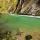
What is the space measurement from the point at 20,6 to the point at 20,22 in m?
0.18

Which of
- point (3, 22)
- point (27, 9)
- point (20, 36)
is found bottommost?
point (20, 36)

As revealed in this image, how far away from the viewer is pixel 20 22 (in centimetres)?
95

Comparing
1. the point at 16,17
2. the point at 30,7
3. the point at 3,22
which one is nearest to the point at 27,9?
the point at 30,7

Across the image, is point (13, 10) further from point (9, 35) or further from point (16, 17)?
point (9, 35)

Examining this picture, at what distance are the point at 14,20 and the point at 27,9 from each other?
17 centimetres

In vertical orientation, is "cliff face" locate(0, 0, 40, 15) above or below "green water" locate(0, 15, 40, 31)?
above

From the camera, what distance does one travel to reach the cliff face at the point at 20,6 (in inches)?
38.4

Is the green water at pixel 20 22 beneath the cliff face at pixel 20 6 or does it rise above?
beneath

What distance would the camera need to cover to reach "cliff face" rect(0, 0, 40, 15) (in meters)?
0.98

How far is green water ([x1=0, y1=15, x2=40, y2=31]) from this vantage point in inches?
36.2

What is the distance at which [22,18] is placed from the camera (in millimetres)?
957

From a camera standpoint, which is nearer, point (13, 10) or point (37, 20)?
point (37, 20)

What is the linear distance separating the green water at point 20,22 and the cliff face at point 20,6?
0.07 m

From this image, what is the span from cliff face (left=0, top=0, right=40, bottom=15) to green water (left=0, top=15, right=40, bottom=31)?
0.07 m
